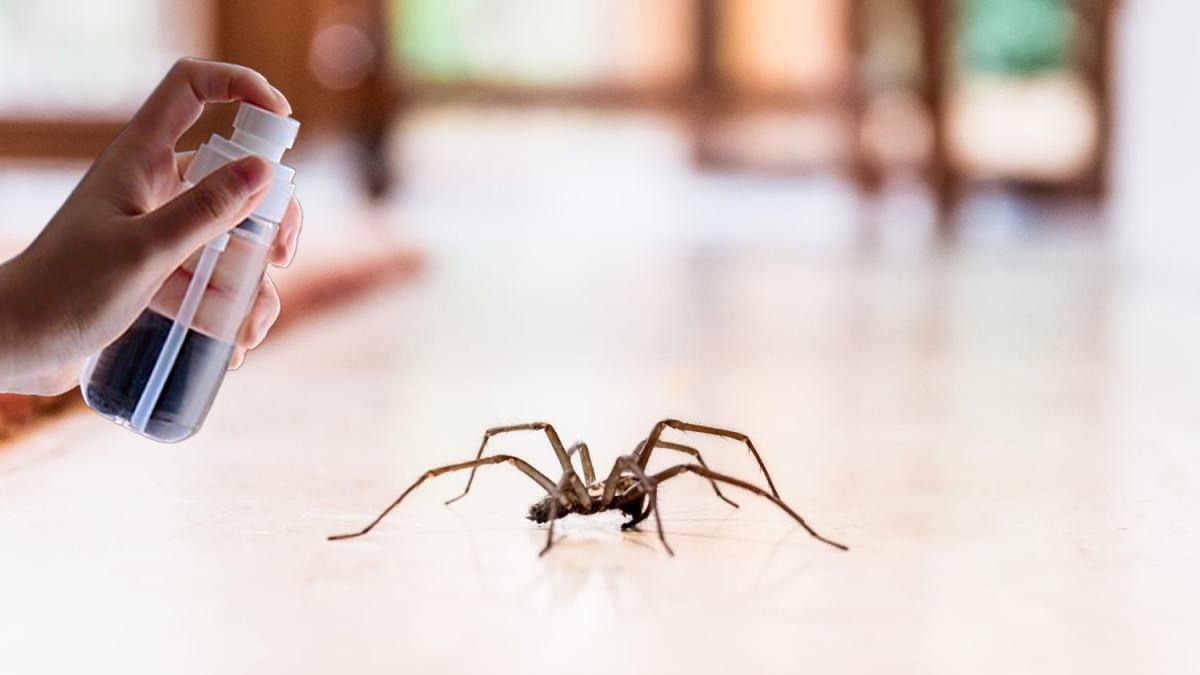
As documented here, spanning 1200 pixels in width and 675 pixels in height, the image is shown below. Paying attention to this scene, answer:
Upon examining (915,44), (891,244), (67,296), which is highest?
(67,296)

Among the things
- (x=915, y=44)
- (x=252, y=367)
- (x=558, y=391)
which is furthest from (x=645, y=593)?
(x=915, y=44)

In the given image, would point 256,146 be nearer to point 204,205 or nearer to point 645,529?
point 204,205

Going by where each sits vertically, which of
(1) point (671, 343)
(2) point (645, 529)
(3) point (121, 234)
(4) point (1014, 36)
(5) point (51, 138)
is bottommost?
(5) point (51, 138)

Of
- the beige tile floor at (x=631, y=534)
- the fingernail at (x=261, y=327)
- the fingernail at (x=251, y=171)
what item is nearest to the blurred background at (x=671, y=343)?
the beige tile floor at (x=631, y=534)

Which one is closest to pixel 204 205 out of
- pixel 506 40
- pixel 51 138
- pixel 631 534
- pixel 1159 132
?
pixel 631 534

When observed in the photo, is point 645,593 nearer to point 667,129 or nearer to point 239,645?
point 239,645

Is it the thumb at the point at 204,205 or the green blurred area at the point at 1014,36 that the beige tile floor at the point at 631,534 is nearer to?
the thumb at the point at 204,205

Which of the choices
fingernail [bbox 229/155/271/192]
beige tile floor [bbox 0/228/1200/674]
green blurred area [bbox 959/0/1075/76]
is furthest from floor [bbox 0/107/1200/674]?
green blurred area [bbox 959/0/1075/76]
